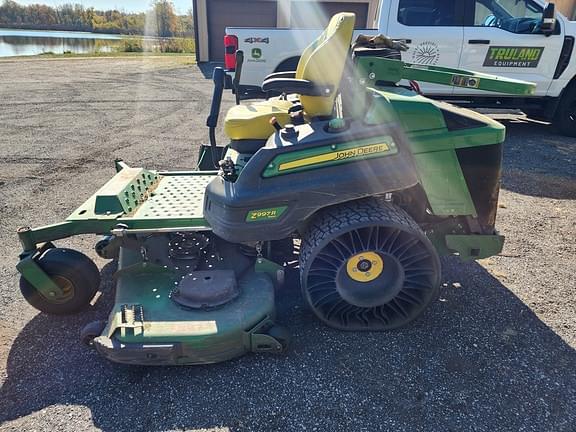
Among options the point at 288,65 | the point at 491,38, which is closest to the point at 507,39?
the point at 491,38

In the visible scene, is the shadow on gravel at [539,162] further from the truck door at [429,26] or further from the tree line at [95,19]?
the tree line at [95,19]

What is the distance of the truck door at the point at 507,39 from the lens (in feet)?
21.4

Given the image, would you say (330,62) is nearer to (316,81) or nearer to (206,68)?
(316,81)

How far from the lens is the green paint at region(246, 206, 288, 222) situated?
2.45 m

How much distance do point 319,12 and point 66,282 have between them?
19141 millimetres

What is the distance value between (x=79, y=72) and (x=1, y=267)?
1337cm

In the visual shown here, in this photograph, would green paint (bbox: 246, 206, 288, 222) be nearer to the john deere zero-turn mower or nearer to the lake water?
the john deere zero-turn mower

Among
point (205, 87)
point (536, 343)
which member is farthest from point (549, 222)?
point (205, 87)

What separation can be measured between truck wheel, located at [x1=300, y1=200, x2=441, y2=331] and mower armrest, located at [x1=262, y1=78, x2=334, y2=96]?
741mm

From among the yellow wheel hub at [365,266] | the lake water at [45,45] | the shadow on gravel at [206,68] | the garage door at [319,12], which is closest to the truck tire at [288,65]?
the yellow wheel hub at [365,266]

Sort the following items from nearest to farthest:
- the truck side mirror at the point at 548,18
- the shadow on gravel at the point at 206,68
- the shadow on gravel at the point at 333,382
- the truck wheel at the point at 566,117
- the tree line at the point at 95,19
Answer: the shadow on gravel at the point at 333,382 → the truck side mirror at the point at 548,18 → the truck wheel at the point at 566,117 → the shadow on gravel at the point at 206,68 → the tree line at the point at 95,19

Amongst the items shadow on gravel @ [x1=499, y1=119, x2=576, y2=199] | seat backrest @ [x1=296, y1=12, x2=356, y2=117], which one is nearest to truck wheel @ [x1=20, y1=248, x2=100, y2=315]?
seat backrest @ [x1=296, y1=12, x2=356, y2=117]

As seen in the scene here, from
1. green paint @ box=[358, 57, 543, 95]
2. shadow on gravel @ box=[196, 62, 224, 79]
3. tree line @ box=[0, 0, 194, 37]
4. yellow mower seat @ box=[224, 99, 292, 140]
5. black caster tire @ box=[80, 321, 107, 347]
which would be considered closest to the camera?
black caster tire @ box=[80, 321, 107, 347]

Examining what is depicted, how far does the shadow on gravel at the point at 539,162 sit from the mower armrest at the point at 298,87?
10.9 ft
